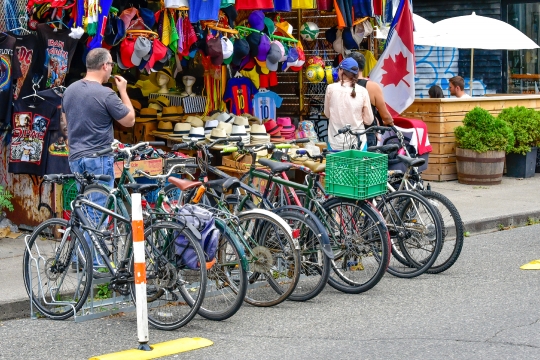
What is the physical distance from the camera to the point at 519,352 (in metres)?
5.95

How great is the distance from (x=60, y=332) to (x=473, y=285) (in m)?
3.57

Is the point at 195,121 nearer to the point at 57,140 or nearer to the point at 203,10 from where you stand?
the point at 203,10

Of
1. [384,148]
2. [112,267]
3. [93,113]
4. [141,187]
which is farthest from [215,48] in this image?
[112,267]

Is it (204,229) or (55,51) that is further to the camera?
(55,51)

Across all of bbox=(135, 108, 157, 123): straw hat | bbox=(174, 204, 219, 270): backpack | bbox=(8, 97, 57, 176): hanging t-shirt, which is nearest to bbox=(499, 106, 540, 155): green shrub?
bbox=(135, 108, 157, 123): straw hat

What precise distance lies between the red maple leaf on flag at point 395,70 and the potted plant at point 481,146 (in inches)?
99.0

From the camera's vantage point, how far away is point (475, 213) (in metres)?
11.7

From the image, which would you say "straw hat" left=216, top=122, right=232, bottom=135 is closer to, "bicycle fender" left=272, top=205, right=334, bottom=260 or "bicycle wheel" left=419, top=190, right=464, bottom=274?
"bicycle wheel" left=419, top=190, right=464, bottom=274

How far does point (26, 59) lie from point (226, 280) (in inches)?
152

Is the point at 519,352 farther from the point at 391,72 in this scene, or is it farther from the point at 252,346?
the point at 391,72

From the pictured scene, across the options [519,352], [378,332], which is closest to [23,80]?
[378,332]

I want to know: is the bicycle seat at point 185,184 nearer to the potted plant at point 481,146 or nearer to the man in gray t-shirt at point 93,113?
the man in gray t-shirt at point 93,113

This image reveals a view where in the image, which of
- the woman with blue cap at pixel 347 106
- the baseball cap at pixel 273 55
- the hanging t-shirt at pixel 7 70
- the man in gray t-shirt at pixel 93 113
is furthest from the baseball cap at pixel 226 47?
→ the man in gray t-shirt at pixel 93 113

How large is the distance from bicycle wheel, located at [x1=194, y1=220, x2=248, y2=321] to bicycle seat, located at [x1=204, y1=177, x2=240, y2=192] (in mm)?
413
